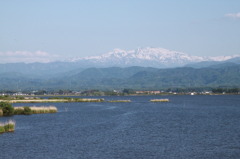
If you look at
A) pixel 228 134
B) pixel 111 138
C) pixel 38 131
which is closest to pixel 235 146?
pixel 228 134

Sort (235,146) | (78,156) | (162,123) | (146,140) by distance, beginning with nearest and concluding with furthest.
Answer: (78,156), (235,146), (146,140), (162,123)

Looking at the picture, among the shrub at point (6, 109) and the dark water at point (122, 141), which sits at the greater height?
the shrub at point (6, 109)

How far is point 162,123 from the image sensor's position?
6881 centimetres

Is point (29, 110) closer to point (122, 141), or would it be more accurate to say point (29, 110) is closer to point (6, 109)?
point (6, 109)

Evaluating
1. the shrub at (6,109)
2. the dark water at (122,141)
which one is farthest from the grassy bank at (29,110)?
the dark water at (122,141)

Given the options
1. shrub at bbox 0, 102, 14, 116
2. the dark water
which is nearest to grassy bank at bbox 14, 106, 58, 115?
shrub at bbox 0, 102, 14, 116

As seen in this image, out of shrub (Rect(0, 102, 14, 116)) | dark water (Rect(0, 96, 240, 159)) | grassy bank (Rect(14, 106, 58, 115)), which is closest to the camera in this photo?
dark water (Rect(0, 96, 240, 159))

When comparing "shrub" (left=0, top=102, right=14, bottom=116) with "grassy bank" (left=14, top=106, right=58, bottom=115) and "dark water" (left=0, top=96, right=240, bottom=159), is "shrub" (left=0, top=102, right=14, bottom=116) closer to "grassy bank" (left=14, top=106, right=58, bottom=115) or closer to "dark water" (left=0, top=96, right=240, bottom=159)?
A: "grassy bank" (left=14, top=106, right=58, bottom=115)

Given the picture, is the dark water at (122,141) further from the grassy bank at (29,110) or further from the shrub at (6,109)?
the grassy bank at (29,110)

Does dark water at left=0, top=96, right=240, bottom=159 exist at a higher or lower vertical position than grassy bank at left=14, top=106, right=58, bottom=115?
lower

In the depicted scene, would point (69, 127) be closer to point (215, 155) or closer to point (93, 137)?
point (93, 137)

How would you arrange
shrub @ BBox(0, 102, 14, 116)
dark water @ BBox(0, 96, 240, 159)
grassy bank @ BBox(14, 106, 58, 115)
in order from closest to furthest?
dark water @ BBox(0, 96, 240, 159) → shrub @ BBox(0, 102, 14, 116) → grassy bank @ BBox(14, 106, 58, 115)

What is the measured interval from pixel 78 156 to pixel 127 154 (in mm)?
4613

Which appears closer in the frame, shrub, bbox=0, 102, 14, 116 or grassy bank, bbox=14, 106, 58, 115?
shrub, bbox=0, 102, 14, 116
